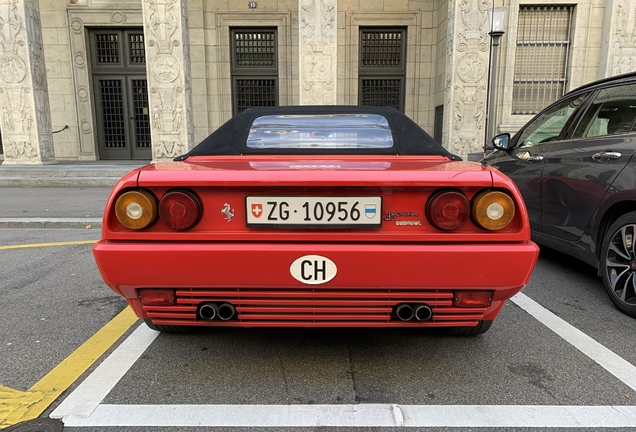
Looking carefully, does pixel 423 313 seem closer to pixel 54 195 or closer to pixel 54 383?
pixel 54 383

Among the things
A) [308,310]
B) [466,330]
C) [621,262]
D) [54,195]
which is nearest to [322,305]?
[308,310]

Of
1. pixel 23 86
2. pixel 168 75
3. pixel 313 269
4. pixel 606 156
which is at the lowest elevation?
pixel 313 269

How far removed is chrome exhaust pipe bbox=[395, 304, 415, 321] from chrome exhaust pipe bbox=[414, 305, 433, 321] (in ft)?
0.08

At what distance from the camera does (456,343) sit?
2641 mm

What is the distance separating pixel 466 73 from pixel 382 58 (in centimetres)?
380

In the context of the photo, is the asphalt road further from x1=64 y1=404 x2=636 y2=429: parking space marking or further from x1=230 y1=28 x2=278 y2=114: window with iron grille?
x1=230 y1=28 x2=278 y2=114: window with iron grille

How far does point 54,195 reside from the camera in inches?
355

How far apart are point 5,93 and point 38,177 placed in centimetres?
267

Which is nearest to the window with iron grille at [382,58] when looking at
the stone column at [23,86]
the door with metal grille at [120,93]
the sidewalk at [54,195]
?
the door with metal grille at [120,93]

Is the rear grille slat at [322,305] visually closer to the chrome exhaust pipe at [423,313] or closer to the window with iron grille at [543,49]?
the chrome exhaust pipe at [423,313]

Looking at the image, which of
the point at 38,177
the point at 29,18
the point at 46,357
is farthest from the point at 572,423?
the point at 29,18

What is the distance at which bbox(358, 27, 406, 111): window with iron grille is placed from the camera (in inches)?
546

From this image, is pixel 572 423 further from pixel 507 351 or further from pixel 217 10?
pixel 217 10

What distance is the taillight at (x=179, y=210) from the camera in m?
1.96
